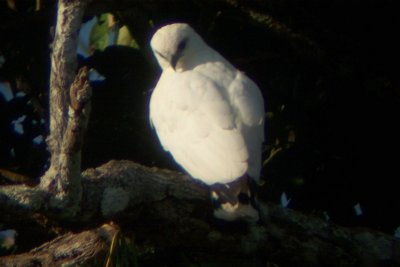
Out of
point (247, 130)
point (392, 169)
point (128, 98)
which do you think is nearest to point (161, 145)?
point (128, 98)

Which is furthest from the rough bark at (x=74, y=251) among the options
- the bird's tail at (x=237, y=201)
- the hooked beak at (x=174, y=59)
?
the hooked beak at (x=174, y=59)

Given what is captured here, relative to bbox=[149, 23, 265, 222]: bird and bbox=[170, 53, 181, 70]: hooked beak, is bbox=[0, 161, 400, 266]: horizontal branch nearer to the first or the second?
bbox=[149, 23, 265, 222]: bird

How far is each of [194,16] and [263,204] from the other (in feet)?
4.64

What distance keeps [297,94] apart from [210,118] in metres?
0.77

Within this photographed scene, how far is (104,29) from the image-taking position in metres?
7.05

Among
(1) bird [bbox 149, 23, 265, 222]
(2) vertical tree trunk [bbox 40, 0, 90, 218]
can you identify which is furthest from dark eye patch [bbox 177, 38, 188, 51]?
(2) vertical tree trunk [bbox 40, 0, 90, 218]

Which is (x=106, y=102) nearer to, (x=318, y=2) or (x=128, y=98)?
(x=128, y=98)

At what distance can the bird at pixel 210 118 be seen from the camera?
5.76 m

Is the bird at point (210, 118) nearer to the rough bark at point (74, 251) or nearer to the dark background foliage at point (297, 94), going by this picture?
the dark background foliage at point (297, 94)

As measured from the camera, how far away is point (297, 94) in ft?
21.7

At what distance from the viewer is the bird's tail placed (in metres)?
5.73

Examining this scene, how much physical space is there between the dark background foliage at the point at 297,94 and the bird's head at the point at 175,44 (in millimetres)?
151

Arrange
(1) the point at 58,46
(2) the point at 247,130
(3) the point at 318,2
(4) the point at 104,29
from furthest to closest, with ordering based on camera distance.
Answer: (4) the point at 104,29 → (3) the point at 318,2 → (2) the point at 247,130 → (1) the point at 58,46

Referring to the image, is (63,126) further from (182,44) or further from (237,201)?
(182,44)
